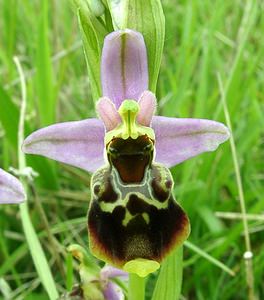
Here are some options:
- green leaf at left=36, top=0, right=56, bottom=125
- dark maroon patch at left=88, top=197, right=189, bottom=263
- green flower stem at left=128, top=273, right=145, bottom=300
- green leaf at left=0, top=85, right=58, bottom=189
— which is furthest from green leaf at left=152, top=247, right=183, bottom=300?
green leaf at left=36, top=0, right=56, bottom=125

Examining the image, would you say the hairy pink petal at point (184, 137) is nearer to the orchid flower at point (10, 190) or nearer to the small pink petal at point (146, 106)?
the small pink petal at point (146, 106)

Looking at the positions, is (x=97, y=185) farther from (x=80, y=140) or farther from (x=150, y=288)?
(x=150, y=288)

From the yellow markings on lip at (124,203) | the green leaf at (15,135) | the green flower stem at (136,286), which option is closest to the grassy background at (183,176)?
the green leaf at (15,135)

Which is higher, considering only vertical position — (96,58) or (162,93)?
(96,58)

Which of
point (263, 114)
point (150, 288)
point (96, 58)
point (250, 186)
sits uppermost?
point (96, 58)

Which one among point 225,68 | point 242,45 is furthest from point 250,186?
point 225,68

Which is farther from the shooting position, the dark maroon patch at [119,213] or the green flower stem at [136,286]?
the green flower stem at [136,286]

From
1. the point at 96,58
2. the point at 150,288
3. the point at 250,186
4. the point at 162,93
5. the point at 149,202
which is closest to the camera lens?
the point at 149,202
